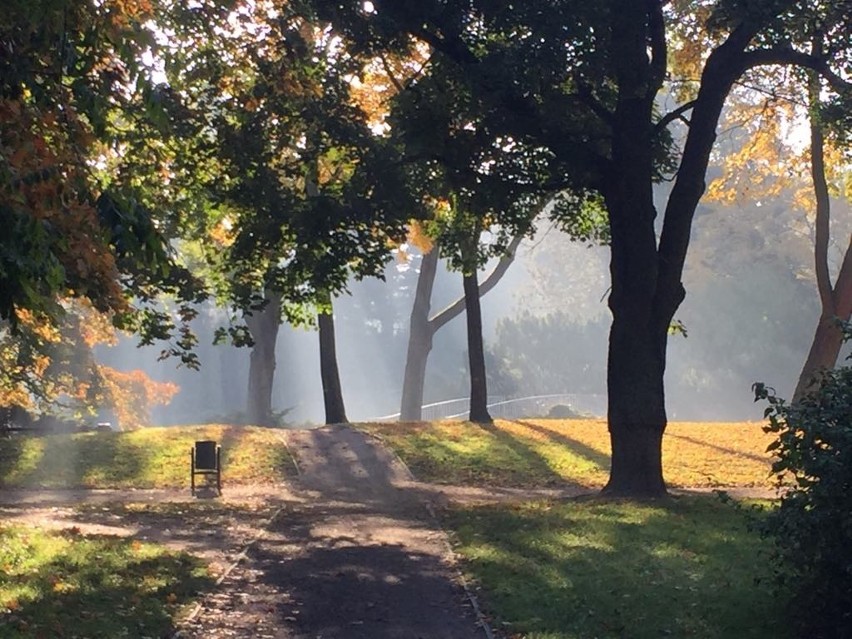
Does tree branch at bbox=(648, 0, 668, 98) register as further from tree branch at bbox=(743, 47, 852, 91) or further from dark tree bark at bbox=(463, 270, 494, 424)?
dark tree bark at bbox=(463, 270, 494, 424)

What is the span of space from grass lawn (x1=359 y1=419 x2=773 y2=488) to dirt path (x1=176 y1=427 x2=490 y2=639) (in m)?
3.83

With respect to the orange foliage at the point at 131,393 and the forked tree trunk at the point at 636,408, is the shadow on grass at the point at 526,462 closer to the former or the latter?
the forked tree trunk at the point at 636,408

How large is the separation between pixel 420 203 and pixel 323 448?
8651mm

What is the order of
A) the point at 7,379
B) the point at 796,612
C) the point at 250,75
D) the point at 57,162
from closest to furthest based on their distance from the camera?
1. the point at 796,612
2. the point at 57,162
3. the point at 250,75
4. the point at 7,379

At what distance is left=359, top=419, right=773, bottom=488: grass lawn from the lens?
22.3m

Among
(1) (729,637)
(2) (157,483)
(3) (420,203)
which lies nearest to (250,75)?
(3) (420,203)

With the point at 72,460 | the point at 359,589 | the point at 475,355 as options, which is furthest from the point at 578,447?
the point at 359,589

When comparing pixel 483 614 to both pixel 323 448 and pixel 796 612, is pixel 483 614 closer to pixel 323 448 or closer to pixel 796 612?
pixel 796 612

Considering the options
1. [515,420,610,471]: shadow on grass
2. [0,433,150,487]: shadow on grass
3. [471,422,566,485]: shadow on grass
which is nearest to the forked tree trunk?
[471,422,566,485]: shadow on grass

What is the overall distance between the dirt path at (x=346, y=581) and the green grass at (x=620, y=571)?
45cm

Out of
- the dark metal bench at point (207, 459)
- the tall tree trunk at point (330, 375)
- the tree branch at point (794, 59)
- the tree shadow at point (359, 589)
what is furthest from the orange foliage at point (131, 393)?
the tree branch at point (794, 59)

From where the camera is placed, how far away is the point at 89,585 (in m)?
10.7

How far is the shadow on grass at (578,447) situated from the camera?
78.0 ft

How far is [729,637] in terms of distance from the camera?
8.90 metres
